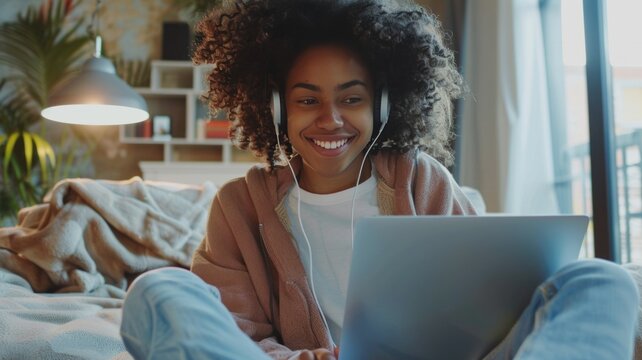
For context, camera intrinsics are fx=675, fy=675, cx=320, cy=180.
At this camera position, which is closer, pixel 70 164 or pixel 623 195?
pixel 623 195

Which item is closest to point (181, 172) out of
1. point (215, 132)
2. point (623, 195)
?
point (215, 132)

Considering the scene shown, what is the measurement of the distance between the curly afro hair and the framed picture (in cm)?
312

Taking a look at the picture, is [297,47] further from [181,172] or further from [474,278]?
[181,172]

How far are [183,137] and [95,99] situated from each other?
98.0 inches

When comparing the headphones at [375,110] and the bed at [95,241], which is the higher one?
the headphones at [375,110]

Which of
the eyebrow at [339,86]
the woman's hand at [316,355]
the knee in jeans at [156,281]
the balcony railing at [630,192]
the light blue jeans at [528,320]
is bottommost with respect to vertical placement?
the woman's hand at [316,355]

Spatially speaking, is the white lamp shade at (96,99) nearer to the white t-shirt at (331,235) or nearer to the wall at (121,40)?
the white t-shirt at (331,235)

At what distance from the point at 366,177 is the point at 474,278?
1.61 ft

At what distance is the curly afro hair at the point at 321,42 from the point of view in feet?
4.33

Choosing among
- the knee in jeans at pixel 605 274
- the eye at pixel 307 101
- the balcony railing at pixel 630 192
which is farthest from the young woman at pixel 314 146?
the balcony railing at pixel 630 192

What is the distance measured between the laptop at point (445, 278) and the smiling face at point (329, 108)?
434 mm

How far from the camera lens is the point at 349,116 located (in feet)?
4.00

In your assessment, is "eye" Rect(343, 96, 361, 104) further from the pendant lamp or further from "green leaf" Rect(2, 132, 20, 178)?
"green leaf" Rect(2, 132, 20, 178)

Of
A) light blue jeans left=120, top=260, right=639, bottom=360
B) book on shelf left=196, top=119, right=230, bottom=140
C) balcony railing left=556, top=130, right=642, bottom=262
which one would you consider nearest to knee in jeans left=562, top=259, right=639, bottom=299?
light blue jeans left=120, top=260, right=639, bottom=360
